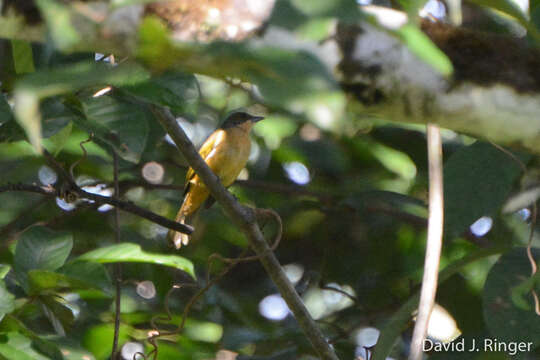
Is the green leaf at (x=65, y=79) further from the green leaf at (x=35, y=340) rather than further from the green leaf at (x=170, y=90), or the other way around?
the green leaf at (x=35, y=340)

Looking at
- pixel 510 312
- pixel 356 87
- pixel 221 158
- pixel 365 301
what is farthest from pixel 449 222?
pixel 221 158

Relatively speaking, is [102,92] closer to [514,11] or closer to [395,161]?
[514,11]

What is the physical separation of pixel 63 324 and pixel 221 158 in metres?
1.99

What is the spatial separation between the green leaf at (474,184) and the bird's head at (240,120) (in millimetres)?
2562

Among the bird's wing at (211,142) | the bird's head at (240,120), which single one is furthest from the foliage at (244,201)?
the bird's head at (240,120)

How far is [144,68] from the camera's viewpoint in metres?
1.00

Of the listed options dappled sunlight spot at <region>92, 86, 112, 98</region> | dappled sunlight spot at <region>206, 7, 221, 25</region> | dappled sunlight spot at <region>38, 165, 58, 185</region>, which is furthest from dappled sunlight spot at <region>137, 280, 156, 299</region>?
dappled sunlight spot at <region>206, 7, 221, 25</region>

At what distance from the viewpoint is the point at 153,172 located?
12.9 feet

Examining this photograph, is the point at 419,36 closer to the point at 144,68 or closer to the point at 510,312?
the point at 144,68

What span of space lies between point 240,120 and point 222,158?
62 centimetres

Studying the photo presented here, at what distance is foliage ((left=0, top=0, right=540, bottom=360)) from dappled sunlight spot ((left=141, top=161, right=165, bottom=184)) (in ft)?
0.11

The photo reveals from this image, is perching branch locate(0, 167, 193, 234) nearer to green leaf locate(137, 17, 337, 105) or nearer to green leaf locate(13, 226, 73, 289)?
green leaf locate(13, 226, 73, 289)

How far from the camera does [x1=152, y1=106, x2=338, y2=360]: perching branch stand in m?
1.88

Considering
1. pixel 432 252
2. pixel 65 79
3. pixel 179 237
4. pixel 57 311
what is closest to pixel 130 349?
pixel 179 237
